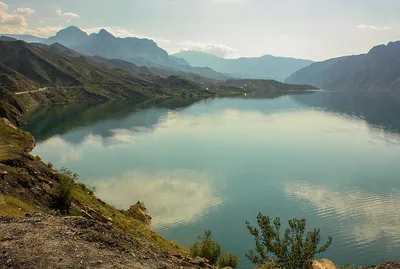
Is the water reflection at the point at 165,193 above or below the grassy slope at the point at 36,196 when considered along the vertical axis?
below

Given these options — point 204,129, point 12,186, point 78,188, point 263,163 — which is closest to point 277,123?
point 204,129

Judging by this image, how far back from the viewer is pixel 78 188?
53.6 meters

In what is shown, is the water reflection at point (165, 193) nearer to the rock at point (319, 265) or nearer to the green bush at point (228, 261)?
the green bush at point (228, 261)

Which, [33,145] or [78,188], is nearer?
[78,188]

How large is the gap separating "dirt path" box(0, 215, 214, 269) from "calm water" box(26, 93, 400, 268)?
24273 mm

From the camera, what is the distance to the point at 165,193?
2803 inches

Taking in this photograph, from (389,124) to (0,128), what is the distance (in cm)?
18020

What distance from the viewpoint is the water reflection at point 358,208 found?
5550cm

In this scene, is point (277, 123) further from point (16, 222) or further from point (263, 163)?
point (16, 222)

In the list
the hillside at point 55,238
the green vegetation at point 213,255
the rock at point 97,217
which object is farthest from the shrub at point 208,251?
the rock at point 97,217

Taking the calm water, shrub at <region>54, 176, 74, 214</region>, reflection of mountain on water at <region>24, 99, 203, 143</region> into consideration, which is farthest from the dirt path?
reflection of mountain on water at <region>24, 99, 203, 143</region>

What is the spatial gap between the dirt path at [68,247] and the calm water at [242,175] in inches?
956

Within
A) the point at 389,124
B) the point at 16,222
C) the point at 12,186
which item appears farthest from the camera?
the point at 389,124

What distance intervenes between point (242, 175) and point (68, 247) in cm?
6648
